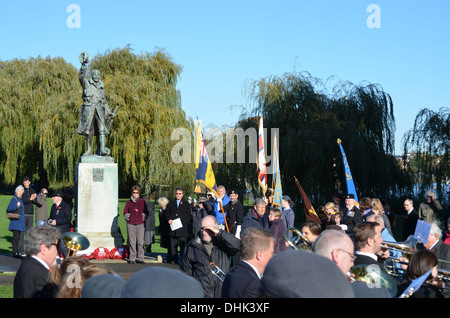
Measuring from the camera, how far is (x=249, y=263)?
438 centimetres

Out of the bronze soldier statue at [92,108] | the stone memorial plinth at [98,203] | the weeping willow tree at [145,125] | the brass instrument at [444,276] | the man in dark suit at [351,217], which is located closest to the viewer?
the brass instrument at [444,276]

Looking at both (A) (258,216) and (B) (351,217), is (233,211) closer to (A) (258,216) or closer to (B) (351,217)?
(A) (258,216)

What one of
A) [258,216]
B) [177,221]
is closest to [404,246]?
[258,216]

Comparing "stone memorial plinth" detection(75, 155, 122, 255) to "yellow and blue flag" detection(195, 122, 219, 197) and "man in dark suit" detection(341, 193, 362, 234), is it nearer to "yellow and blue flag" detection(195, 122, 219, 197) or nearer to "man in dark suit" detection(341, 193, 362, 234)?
"yellow and blue flag" detection(195, 122, 219, 197)

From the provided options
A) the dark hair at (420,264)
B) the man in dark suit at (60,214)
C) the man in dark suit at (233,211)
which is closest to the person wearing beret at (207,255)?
the dark hair at (420,264)

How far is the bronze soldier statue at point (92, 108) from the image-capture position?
1419 centimetres

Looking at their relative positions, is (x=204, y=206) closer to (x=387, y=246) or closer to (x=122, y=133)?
(x=387, y=246)

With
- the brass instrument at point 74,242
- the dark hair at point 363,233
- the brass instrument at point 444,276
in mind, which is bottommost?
the brass instrument at point 444,276

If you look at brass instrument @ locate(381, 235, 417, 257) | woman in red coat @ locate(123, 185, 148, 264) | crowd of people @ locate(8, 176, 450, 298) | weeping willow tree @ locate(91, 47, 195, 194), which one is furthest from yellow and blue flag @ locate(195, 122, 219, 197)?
weeping willow tree @ locate(91, 47, 195, 194)

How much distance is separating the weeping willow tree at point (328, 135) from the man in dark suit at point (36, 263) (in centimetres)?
2014

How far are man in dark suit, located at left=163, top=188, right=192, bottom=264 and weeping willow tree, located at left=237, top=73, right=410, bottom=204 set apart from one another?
11.4m

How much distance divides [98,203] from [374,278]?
10975 millimetres

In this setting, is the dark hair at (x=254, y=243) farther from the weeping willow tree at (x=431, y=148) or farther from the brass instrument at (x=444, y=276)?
the weeping willow tree at (x=431, y=148)
